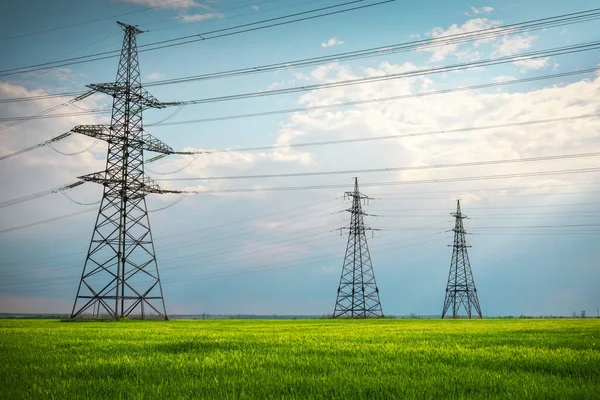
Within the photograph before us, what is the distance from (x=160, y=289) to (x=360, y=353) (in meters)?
34.6

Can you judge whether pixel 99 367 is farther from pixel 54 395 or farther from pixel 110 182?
pixel 110 182

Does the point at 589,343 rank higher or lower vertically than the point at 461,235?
lower

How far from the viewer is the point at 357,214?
64.6 metres

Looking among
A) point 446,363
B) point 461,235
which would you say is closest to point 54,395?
point 446,363

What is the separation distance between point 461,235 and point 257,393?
6974 centimetres

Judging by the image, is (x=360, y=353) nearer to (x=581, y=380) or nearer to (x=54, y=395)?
(x=581, y=380)

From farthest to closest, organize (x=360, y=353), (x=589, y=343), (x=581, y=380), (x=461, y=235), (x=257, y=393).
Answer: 1. (x=461, y=235)
2. (x=589, y=343)
3. (x=360, y=353)
4. (x=581, y=380)
5. (x=257, y=393)

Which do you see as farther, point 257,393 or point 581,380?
point 581,380

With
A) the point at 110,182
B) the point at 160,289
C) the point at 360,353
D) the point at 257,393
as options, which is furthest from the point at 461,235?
the point at 257,393

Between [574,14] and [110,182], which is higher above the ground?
[574,14]

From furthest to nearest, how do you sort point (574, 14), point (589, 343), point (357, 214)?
point (357, 214) → point (574, 14) → point (589, 343)

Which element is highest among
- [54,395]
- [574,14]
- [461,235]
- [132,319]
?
[574,14]

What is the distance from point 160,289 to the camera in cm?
4112

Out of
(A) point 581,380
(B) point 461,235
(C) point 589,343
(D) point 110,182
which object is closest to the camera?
(A) point 581,380
